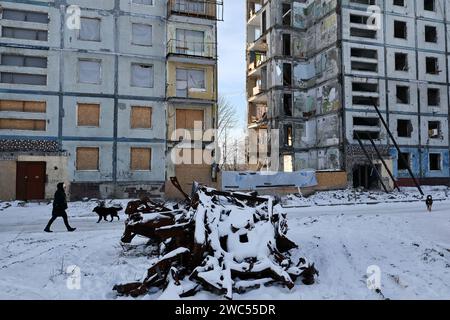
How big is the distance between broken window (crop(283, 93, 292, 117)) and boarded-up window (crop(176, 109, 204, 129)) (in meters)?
14.2

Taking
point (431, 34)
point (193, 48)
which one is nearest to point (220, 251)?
point (193, 48)

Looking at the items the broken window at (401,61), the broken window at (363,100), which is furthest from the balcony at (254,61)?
the broken window at (401,61)

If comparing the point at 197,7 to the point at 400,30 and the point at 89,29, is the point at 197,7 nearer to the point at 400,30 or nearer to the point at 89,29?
the point at 89,29

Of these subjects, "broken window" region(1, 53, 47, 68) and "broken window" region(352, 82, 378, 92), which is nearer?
"broken window" region(1, 53, 47, 68)

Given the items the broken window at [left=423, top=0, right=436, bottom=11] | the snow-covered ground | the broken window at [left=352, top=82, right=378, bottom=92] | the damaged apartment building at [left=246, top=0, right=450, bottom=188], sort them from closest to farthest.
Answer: the snow-covered ground < the damaged apartment building at [left=246, top=0, right=450, bottom=188] < the broken window at [left=352, top=82, right=378, bottom=92] < the broken window at [left=423, top=0, right=436, bottom=11]

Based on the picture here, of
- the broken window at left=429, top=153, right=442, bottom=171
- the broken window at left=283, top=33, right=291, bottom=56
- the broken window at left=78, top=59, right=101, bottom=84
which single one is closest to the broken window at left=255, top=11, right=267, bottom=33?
the broken window at left=283, top=33, right=291, bottom=56

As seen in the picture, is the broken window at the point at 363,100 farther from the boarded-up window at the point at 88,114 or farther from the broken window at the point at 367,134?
the boarded-up window at the point at 88,114

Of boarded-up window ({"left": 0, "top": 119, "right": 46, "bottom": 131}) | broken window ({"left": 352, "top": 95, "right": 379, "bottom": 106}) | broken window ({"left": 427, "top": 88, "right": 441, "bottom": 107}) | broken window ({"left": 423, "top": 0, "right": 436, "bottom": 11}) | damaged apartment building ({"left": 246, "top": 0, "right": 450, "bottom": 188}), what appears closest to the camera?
boarded-up window ({"left": 0, "top": 119, "right": 46, "bottom": 131})

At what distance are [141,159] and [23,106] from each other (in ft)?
26.3

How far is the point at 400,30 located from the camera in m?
36.2

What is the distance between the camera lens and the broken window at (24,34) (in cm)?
2350

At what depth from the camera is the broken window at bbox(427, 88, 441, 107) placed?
117 feet

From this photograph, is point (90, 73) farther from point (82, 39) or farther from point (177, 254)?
point (177, 254)

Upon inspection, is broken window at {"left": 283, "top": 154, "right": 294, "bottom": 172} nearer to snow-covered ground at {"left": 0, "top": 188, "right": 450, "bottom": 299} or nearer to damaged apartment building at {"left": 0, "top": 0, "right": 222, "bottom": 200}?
damaged apartment building at {"left": 0, "top": 0, "right": 222, "bottom": 200}
